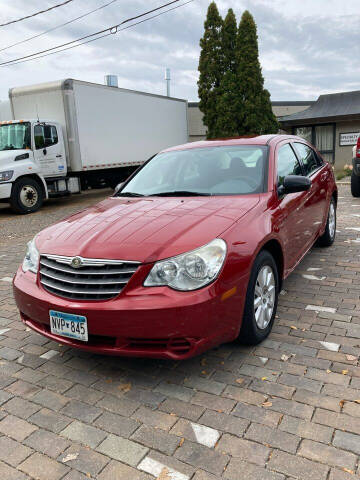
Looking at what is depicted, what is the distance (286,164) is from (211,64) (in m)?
18.5

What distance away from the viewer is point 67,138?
40.7 feet

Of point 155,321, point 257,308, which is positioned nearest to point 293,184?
point 257,308

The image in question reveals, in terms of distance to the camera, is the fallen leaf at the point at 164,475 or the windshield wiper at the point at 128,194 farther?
the windshield wiper at the point at 128,194

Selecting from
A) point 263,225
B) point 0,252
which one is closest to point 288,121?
point 0,252

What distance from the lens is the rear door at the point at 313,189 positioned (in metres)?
4.49

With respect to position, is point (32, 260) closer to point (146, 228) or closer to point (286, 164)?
point (146, 228)

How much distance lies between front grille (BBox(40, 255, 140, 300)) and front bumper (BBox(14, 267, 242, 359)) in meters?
0.05

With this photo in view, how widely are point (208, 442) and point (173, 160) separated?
2843mm

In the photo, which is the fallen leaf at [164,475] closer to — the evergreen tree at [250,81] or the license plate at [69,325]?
the license plate at [69,325]

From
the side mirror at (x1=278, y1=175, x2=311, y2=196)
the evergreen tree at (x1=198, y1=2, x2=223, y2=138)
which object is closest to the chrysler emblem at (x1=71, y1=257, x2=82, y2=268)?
the side mirror at (x1=278, y1=175, x2=311, y2=196)

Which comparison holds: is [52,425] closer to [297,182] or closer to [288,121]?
[297,182]

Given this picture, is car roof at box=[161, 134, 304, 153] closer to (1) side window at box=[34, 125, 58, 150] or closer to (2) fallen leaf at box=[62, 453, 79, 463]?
(2) fallen leaf at box=[62, 453, 79, 463]

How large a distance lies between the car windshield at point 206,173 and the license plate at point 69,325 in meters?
1.55

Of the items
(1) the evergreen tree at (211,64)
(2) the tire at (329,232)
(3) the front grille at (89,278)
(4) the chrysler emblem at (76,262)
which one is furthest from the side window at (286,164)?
(1) the evergreen tree at (211,64)
